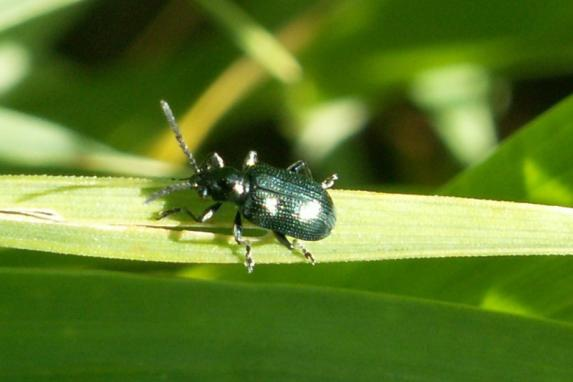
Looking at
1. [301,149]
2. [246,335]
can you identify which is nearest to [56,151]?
[301,149]

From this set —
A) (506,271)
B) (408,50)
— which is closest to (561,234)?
(506,271)

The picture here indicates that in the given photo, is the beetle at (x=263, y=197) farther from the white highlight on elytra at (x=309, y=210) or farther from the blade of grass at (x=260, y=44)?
the blade of grass at (x=260, y=44)

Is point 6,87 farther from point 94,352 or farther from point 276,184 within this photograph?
point 94,352

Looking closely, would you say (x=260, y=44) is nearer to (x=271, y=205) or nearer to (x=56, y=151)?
(x=56, y=151)

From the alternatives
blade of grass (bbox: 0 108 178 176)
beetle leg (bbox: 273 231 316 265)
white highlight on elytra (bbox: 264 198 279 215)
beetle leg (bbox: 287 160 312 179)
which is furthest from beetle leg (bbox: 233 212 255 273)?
blade of grass (bbox: 0 108 178 176)

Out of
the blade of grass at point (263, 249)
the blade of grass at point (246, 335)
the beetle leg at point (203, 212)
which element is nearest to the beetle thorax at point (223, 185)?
the beetle leg at point (203, 212)

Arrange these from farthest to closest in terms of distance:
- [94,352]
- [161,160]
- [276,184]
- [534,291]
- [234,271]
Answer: [161,160] → [276,184] → [234,271] → [534,291] → [94,352]

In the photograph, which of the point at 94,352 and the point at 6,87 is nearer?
the point at 94,352

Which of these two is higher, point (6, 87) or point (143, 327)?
point (6, 87)

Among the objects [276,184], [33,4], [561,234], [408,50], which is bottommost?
[561,234]
